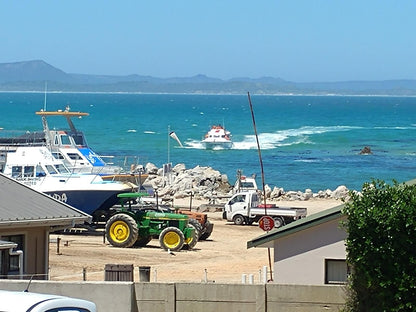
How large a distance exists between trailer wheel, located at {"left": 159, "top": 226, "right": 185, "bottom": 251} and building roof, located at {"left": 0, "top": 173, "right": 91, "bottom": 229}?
1302cm

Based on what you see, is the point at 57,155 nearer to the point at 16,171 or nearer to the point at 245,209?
the point at 16,171

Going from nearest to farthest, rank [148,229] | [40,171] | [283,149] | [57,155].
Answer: [148,229] → [40,171] → [57,155] → [283,149]

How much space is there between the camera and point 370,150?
3954 inches

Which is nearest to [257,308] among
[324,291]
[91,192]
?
[324,291]

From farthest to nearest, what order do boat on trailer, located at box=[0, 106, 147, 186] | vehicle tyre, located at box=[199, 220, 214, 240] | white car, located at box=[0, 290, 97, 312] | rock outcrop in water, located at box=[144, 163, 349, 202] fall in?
1. rock outcrop in water, located at box=[144, 163, 349, 202]
2. boat on trailer, located at box=[0, 106, 147, 186]
3. vehicle tyre, located at box=[199, 220, 214, 240]
4. white car, located at box=[0, 290, 97, 312]

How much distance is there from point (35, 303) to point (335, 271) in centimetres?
852

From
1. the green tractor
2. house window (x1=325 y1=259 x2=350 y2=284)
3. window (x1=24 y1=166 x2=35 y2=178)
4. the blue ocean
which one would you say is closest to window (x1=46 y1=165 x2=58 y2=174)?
window (x1=24 y1=166 x2=35 y2=178)

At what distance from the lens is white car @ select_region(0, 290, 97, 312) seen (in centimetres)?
988

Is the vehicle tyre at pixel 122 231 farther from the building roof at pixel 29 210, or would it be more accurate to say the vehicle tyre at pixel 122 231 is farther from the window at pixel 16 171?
the building roof at pixel 29 210

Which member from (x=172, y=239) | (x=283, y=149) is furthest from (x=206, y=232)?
(x=283, y=149)

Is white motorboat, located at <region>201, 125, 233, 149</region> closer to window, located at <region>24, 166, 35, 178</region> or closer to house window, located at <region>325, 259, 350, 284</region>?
window, located at <region>24, 166, 35, 178</region>

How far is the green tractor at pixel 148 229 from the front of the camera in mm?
33188

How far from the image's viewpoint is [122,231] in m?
33.4

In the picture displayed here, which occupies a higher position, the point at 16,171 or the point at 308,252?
the point at 16,171
